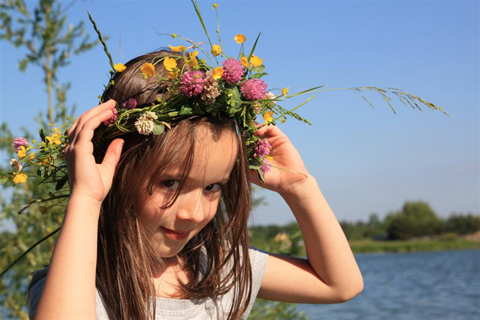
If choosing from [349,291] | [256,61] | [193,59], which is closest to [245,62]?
[256,61]

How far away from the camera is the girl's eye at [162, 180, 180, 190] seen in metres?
1.65

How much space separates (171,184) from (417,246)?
6121cm

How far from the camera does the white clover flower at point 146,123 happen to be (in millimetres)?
1562

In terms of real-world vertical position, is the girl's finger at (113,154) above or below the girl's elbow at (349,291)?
above

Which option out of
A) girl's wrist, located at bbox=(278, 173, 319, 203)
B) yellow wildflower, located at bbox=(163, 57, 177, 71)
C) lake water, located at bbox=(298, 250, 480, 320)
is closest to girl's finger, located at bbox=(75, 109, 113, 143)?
yellow wildflower, located at bbox=(163, 57, 177, 71)

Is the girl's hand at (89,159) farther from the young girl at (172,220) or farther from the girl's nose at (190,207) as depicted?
the girl's nose at (190,207)

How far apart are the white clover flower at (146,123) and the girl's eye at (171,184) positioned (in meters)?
0.18

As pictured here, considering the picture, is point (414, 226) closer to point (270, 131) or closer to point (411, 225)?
point (411, 225)

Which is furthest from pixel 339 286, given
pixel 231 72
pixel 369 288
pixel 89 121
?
pixel 369 288

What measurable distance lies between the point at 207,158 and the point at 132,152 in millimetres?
257

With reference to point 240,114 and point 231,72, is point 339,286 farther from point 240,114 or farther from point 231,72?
point 231,72

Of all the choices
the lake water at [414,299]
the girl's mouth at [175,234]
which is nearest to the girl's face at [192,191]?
the girl's mouth at [175,234]

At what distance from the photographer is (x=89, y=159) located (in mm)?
1510

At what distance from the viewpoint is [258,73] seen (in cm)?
171
